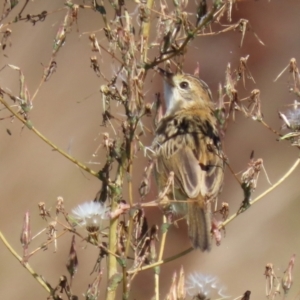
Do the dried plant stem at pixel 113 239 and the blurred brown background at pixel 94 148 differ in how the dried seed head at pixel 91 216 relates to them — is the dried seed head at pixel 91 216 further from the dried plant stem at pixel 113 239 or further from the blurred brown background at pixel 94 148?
the blurred brown background at pixel 94 148

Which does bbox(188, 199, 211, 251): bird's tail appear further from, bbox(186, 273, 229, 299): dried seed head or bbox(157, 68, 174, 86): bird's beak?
bbox(157, 68, 174, 86): bird's beak

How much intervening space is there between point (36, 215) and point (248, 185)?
431 cm

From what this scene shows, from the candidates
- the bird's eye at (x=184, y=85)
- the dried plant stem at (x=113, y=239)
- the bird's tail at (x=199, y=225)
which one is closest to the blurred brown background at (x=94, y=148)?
the bird's eye at (x=184, y=85)

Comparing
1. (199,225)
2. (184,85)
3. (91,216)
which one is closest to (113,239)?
(91,216)

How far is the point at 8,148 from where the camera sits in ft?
25.0

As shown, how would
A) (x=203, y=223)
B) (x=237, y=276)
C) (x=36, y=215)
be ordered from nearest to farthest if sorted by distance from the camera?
(x=203, y=223) < (x=36, y=215) < (x=237, y=276)

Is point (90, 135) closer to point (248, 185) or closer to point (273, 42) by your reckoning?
point (273, 42)

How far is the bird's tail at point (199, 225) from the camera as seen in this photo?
3.99 meters

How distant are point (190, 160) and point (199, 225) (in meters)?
0.67

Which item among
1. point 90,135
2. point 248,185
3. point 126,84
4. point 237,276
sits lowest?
point 237,276

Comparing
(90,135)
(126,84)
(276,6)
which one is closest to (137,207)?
(126,84)

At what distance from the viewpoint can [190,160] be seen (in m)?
4.70

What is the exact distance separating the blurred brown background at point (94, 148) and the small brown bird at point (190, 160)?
155 cm

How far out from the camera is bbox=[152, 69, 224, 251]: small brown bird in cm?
413
